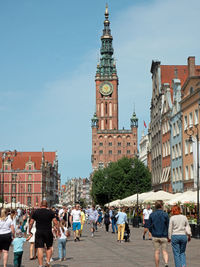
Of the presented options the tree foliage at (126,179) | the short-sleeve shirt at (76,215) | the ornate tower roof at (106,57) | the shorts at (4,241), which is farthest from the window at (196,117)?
the ornate tower roof at (106,57)

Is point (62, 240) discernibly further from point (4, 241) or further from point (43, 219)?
point (4, 241)

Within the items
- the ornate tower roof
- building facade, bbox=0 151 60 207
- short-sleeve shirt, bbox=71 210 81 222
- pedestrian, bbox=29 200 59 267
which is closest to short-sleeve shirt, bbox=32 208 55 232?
pedestrian, bbox=29 200 59 267

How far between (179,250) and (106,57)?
5627 inches

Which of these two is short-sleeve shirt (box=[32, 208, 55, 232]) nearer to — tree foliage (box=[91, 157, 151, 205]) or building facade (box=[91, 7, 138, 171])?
tree foliage (box=[91, 157, 151, 205])

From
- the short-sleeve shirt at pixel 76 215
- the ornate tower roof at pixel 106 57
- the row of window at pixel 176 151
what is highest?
the ornate tower roof at pixel 106 57

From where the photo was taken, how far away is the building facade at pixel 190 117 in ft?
138

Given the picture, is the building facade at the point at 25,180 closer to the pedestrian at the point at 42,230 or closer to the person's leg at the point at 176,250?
the pedestrian at the point at 42,230

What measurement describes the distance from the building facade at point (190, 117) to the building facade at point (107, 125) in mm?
93627

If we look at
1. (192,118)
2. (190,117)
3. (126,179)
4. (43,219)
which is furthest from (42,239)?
(126,179)

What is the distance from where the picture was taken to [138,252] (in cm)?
1759

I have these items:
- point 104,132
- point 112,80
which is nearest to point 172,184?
point 104,132

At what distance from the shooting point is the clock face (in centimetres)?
14762

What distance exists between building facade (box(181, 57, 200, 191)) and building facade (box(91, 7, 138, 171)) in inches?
3686

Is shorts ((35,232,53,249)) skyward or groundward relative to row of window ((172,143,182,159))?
groundward
